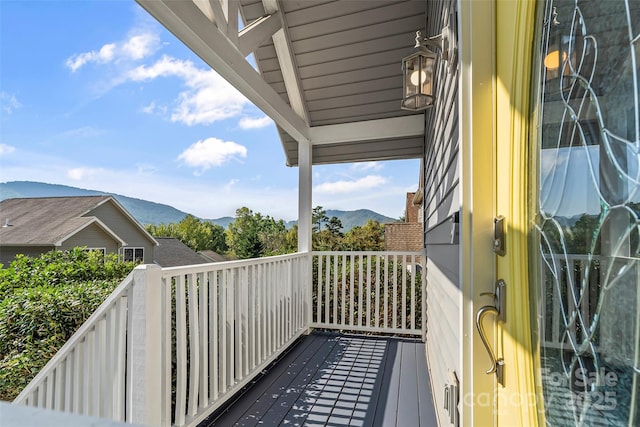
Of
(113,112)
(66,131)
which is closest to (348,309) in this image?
(66,131)

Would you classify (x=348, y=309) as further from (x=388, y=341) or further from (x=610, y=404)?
(x=610, y=404)

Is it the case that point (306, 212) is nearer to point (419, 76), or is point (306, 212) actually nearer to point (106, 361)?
point (419, 76)

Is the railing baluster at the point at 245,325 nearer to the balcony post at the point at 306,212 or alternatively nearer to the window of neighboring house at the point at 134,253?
the balcony post at the point at 306,212

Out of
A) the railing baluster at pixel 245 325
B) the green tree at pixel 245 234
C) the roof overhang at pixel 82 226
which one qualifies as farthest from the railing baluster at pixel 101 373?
the green tree at pixel 245 234

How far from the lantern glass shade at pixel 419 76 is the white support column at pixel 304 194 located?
2.30 metres

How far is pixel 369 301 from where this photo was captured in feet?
12.9

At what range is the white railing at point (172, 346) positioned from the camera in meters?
1.59

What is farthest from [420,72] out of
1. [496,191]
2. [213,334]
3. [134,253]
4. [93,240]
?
[134,253]

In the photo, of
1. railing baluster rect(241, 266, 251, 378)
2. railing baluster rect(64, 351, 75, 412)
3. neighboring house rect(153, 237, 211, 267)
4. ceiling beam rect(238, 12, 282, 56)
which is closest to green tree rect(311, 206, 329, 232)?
neighboring house rect(153, 237, 211, 267)

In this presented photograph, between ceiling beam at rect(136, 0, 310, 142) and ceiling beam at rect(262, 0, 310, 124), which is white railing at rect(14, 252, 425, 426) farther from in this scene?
ceiling beam at rect(262, 0, 310, 124)

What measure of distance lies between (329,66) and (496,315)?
3.21m

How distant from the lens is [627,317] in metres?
0.48

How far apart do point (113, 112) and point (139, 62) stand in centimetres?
448

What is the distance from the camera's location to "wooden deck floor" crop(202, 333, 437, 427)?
2170 millimetres
